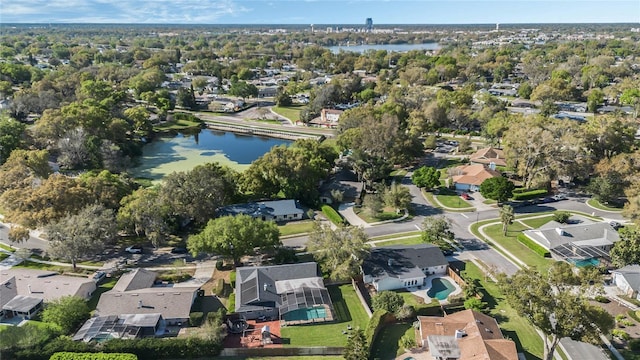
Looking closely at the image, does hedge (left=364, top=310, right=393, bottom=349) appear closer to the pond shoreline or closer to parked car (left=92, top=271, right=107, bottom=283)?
parked car (left=92, top=271, right=107, bottom=283)

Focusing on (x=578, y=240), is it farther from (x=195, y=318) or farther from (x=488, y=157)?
(x=195, y=318)

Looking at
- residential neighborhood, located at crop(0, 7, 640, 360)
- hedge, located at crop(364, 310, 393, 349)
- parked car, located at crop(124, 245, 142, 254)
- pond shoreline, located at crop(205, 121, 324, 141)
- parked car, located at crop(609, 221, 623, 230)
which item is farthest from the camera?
pond shoreline, located at crop(205, 121, 324, 141)

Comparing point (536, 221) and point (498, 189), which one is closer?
point (536, 221)

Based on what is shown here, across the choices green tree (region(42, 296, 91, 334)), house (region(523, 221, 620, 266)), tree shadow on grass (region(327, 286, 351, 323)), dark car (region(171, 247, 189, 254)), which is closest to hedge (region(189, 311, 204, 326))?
green tree (region(42, 296, 91, 334))

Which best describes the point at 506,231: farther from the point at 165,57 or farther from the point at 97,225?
the point at 165,57

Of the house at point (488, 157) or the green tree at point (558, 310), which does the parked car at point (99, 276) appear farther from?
the house at point (488, 157)

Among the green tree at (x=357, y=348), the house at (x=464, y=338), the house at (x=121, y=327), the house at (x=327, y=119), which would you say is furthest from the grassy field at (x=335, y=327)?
the house at (x=327, y=119)

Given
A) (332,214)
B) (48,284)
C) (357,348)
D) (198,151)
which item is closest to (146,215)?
(48,284)
